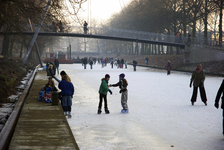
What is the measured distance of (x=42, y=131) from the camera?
20.8ft

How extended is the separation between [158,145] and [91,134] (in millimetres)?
1727

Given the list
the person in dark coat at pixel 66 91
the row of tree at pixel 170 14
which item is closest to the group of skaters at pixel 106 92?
the person in dark coat at pixel 66 91

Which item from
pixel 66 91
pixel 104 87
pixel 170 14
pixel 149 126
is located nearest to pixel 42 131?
pixel 66 91

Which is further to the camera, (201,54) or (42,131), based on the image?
(201,54)

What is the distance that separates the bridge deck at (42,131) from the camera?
212 inches

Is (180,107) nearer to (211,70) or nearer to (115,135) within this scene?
(115,135)

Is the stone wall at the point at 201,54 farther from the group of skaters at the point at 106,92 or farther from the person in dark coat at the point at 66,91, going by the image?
the person in dark coat at the point at 66,91

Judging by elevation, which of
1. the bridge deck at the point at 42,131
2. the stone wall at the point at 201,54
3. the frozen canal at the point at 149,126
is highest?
the stone wall at the point at 201,54

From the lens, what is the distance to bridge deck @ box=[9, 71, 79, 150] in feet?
17.6

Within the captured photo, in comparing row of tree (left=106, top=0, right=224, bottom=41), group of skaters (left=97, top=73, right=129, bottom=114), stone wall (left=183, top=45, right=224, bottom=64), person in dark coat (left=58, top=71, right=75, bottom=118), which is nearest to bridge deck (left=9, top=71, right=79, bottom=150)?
person in dark coat (left=58, top=71, right=75, bottom=118)

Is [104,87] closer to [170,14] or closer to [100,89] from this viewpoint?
[100,89]

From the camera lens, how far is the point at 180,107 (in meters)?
10.7

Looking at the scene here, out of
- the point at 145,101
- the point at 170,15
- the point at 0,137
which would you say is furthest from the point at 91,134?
the point at 170,15

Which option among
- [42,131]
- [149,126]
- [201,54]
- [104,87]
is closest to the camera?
[42,131]
